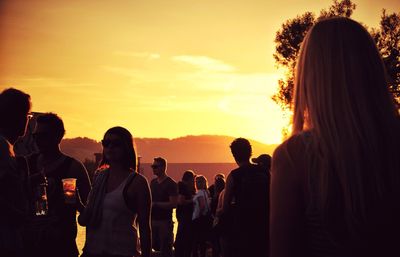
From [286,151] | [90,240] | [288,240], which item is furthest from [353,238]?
[90,240]

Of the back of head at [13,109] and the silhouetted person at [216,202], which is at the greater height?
the back of head at [13,109]

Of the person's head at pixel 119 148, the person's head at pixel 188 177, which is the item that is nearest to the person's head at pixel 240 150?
the person's head at pixel 119 148

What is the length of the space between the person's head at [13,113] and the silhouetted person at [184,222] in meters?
8.73

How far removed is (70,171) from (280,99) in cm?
2489

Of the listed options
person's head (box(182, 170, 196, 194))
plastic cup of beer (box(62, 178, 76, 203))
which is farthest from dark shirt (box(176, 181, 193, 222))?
plastic cup of beer (box(62, 178, 76, 203))

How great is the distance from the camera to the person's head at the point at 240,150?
24.3 ft

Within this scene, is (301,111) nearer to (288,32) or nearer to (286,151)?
(286,151)

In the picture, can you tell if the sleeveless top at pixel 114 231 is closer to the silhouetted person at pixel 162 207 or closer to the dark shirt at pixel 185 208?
the silhouetted person at pixel 162 207

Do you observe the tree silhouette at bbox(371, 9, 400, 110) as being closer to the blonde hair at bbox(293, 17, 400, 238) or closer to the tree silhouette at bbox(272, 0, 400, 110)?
the tree silhouette at bbox(272, 0, 400, 110)

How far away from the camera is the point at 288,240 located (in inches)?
74.7

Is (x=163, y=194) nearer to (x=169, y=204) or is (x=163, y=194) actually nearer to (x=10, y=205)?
(x=169, y=204)

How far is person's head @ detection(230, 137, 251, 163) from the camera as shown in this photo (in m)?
7.39

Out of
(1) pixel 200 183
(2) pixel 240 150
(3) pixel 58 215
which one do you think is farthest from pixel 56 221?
(1) pixel 200 183

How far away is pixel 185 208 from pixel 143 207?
7795mm
